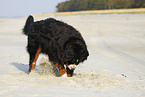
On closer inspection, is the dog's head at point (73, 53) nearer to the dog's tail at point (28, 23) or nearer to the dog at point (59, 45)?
the dog at point (59, 45)

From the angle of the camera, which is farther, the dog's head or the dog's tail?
the dog's tail

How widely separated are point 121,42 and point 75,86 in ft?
44.3

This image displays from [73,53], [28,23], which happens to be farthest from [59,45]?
[28,23]

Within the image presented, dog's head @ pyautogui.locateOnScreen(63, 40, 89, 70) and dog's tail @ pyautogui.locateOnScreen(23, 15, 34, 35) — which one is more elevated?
dog's tail @ pyautogui.locateOnScreen(23, 15, 34, 35)

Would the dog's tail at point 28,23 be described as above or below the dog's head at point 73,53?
above

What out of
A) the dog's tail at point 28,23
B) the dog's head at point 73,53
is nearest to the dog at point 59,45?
the dog's head at point 73,53

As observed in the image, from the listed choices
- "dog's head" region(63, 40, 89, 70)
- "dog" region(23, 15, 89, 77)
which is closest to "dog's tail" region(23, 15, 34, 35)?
"dog" region(23, 15, 89, 77)

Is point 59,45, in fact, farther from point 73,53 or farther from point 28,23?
point 28,23

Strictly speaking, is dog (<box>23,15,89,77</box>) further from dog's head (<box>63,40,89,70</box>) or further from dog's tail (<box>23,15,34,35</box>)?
dog's tail (<box>23,15,34,35</box>)

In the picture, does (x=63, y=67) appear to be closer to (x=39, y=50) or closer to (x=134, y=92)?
(x=39, y=50)

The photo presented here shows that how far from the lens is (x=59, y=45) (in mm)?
6160

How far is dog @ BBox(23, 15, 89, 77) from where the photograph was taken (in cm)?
602

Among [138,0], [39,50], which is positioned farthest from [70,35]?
[138,0]

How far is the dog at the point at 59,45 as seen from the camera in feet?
19.7
